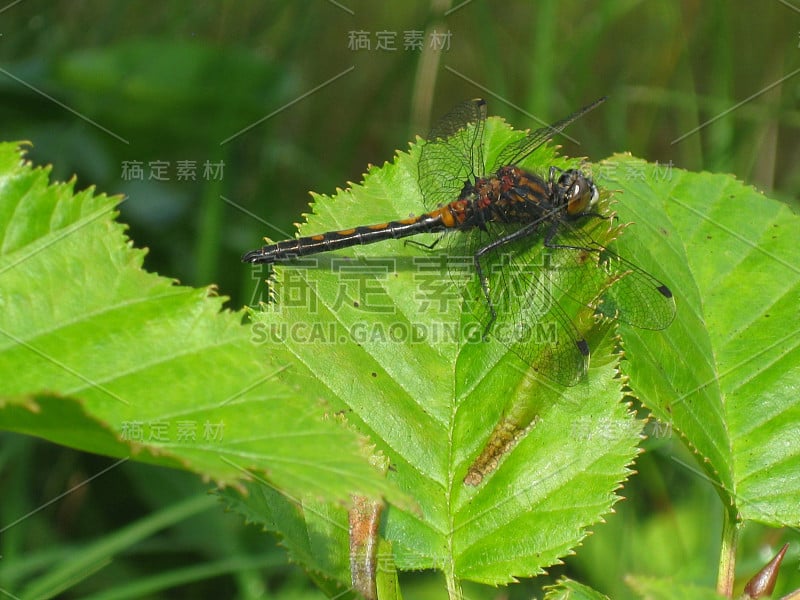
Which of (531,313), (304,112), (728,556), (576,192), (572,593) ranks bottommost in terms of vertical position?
(728,556)

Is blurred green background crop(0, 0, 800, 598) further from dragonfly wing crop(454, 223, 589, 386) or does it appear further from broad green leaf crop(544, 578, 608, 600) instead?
broad green leaf crop(544, 578, 608, 600)

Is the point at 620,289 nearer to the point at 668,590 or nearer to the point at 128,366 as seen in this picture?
the point at 668,590

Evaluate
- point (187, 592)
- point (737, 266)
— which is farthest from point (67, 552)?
point (737, 266)

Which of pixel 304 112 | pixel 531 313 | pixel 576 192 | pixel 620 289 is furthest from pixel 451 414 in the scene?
pixel 304 112

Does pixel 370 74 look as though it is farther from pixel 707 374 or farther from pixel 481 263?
pixel 707 374

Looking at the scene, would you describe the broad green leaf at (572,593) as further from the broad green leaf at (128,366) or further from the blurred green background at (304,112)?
the blurred green background at (304,112)

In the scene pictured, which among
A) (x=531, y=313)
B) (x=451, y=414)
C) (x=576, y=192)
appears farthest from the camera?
(x=576, y=192)

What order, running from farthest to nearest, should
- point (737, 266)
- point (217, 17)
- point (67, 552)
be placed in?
point (217, 17)
point (67, 552)
point (737, 266)
